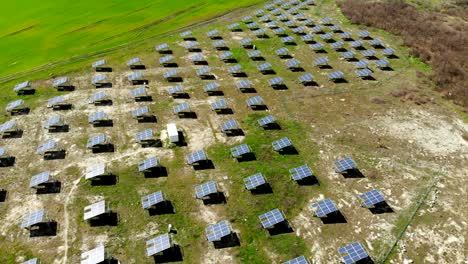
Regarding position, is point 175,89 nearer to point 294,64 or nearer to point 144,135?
point 144,135

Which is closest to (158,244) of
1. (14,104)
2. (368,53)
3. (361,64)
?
→ (14,104)

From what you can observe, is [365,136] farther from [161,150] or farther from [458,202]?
[161,150]

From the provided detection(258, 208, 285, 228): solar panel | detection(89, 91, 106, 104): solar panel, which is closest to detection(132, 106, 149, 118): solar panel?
detection(89, 91, 106, 104): solar panel

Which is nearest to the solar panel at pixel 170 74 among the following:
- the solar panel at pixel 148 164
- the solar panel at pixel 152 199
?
the solar panel at pixel 148 164

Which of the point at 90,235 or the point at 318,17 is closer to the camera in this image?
the point at 90,235

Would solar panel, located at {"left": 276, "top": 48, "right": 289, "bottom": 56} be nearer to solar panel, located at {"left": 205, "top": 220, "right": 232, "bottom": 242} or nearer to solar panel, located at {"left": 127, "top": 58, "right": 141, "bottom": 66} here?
solar panel, located at {"left": 127, "top": 58, "right": 141, "bottom": 66}

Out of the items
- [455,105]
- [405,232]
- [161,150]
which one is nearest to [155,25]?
[161,150]
